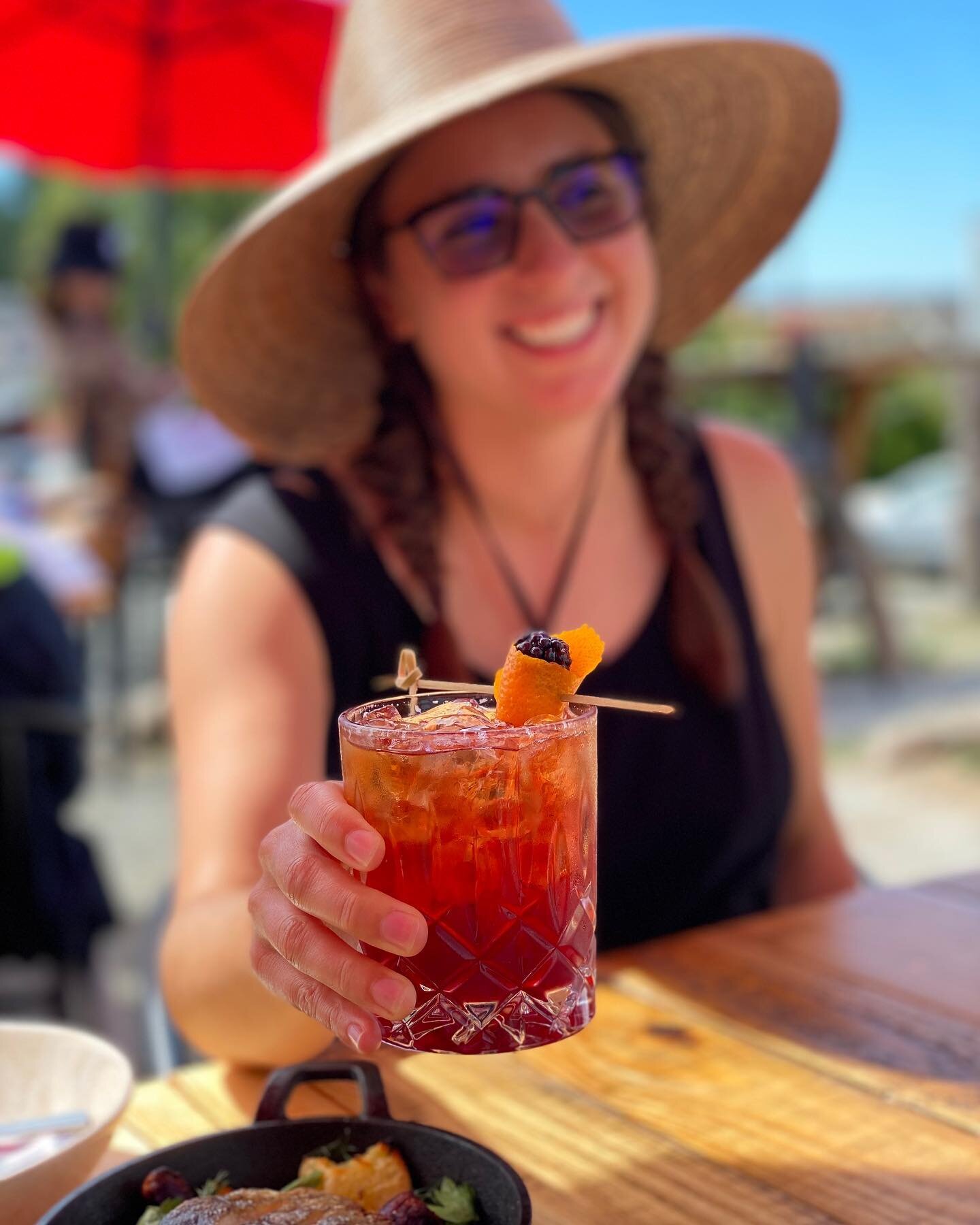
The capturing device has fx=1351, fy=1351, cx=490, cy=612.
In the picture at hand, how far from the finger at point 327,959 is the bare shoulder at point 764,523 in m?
1.43

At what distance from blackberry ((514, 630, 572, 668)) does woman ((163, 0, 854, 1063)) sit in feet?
2.70

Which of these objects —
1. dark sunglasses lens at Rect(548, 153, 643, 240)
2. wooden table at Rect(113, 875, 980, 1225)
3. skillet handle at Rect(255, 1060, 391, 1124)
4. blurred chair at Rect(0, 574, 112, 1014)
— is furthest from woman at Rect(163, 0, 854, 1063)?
blurred chair at Rect(0, 574, 112, 1014)

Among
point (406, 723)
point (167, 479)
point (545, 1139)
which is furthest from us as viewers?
point (167, 479)

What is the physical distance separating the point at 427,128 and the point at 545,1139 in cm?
136

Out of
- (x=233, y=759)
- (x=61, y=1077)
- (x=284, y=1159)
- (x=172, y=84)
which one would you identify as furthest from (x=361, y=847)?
(x=172, y=84)

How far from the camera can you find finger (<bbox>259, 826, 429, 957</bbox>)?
3.18 feet

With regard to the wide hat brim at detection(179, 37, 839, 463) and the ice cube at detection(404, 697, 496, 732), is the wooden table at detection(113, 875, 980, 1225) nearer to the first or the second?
the ice cube at detection(404, 697, 496, 732)

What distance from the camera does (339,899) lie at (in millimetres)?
996

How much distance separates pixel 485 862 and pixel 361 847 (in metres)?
0.09

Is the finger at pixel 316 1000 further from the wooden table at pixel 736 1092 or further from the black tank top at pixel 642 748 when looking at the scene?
the black tank top at pixel 642 748

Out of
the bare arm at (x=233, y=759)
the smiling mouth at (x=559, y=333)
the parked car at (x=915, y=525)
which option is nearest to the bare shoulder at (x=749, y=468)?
the smiling mouth at (x=559, y=333)

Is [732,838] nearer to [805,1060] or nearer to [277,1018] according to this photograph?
[805,1060]

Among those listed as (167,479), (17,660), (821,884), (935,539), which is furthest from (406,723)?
(935,539)

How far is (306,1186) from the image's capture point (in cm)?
104
